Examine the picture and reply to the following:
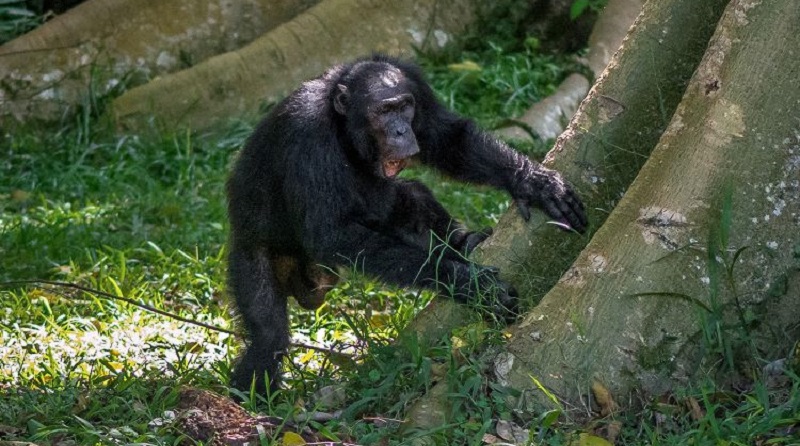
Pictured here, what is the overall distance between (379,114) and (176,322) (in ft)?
6.79

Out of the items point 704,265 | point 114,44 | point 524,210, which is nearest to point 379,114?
point 524,210

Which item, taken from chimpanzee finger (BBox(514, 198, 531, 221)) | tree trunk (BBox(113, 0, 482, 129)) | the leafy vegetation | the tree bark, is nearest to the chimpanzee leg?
the tree bark

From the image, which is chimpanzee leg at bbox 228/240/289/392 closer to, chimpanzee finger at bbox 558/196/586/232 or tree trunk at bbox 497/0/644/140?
chimpanzee finger at bbox 558/196/586/232

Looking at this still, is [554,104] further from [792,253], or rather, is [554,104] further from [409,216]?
[792,253]

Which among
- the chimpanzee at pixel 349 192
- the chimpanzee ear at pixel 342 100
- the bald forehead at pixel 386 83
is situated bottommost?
the chimpanzee at pixel 349 192

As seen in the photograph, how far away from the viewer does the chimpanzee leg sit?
5.70m

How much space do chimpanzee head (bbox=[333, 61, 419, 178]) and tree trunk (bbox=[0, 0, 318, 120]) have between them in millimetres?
5077

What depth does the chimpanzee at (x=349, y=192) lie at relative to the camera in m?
5.55

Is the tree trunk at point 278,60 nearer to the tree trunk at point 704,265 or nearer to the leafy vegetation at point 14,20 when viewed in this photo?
the leafy vegetation at point 14,20

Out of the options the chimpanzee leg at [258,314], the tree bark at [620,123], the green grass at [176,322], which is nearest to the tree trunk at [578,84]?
the green grass at [176,322]

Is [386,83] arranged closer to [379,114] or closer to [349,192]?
[379,114]

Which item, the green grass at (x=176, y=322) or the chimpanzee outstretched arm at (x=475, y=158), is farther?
the chimpanzee outstretched arm at (x=475, y=158)

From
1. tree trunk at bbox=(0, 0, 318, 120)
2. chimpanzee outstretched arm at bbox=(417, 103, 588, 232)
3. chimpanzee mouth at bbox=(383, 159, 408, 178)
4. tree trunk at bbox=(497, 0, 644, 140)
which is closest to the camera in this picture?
chimpanzee outstretched arm at bbox=(417, 103, 588, 232)

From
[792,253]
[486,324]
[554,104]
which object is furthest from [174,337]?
[554,104]
